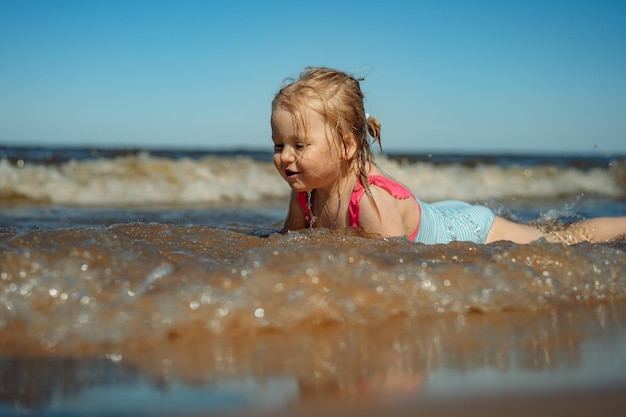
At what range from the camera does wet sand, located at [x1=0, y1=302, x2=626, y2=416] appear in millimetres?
1281

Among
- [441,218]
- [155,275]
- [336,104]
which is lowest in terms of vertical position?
[155,275]

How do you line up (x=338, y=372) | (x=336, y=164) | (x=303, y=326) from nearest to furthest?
(x=338, y=372), (x=303, y=326), (x=336, y=164)

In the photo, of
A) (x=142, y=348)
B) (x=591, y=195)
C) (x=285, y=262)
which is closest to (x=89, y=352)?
(x=142, y=348)

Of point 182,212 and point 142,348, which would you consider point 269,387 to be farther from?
point 182,212

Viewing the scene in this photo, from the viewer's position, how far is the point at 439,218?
354cm

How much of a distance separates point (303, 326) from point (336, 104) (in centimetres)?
148

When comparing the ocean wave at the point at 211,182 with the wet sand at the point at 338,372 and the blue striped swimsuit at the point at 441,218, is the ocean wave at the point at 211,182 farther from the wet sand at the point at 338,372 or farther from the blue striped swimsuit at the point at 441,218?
the wet sand at the point at 338,372

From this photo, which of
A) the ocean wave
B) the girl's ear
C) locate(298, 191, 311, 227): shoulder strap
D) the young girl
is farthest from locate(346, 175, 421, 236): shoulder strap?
the ocean wave

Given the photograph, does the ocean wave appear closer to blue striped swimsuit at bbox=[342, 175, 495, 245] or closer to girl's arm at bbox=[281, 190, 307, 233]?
girl's arm at bbox=[281, 190, 307, 233]

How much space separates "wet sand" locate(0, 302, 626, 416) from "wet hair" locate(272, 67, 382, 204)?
136cm

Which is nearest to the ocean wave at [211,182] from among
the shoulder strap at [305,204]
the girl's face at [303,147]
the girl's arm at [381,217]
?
the shoulder strap at [305,204]

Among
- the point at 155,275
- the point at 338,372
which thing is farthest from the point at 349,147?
the point at 338,372

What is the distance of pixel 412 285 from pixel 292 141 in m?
1.16

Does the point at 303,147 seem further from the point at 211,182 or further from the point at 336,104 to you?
the point at 211,182
